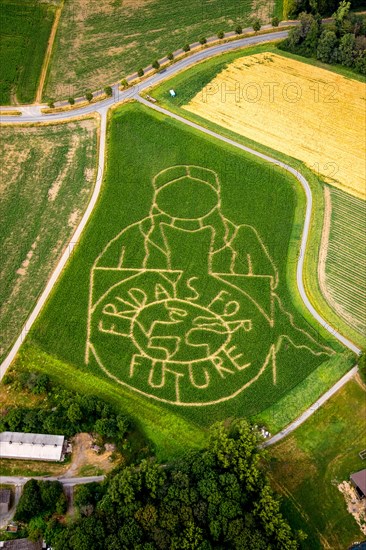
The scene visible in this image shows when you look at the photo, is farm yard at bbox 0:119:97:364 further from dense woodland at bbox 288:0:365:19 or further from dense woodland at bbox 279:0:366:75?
dense woodland at bbox 288:0:365:19

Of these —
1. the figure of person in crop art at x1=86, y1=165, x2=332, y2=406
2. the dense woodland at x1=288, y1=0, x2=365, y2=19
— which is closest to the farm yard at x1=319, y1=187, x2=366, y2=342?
the figure of person in crop art at x1=86, y1=165, x2=332, y2=406

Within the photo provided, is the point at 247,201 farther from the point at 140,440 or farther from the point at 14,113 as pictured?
the point at 14,113

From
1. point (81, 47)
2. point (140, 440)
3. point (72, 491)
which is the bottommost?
point (72, 491)

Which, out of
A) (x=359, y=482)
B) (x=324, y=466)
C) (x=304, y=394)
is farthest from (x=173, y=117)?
(x=359, y=482)

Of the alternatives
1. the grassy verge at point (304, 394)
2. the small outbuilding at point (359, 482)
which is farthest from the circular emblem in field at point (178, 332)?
the small outbuilding at point (359, 482)

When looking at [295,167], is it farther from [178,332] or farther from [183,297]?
[178,332]

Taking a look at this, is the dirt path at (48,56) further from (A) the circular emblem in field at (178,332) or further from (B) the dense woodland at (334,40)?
(A) the circular emblem in field at (178,332)

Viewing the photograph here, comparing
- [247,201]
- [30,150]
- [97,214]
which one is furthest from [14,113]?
[247,201]
